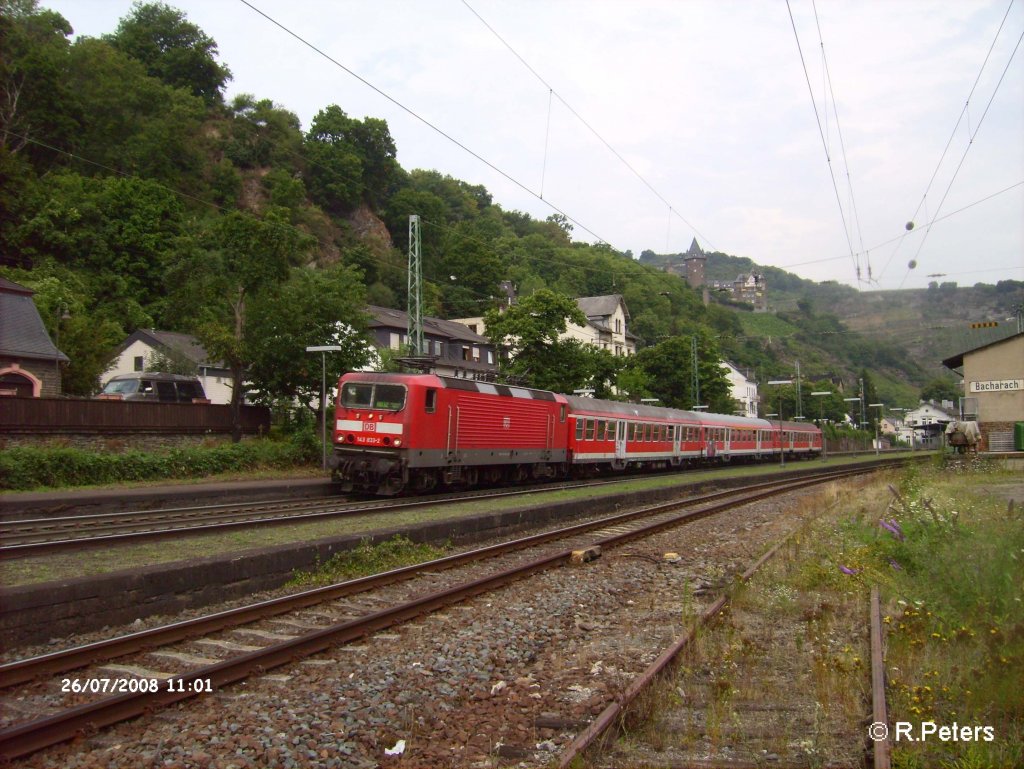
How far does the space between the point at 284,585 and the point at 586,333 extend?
7756cm

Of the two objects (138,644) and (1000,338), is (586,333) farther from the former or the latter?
(138,644)

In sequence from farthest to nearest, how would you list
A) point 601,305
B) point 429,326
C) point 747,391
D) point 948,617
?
point 747,391 → point 601,305 → point 429,326 → point 948,617

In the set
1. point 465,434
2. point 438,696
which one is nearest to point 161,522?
point 465,434

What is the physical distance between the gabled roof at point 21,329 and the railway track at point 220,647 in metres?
25.4

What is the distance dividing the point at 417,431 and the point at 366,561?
28.8 ft

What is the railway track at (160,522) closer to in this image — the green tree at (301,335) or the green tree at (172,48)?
the green tree at (301,335)

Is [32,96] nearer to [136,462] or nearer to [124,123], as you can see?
[124,123]

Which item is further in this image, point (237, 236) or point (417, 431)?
point (237, 236)

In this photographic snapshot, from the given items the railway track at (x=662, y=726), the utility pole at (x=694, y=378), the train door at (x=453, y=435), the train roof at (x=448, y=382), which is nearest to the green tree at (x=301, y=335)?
the train roof at (x=448, y=382)

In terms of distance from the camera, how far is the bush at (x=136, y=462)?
20.0 metres

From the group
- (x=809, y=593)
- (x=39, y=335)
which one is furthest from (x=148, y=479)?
(x=809, y=593)

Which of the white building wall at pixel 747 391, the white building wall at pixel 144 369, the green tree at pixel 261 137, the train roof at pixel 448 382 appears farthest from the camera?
the white building wall at pixel 747 391

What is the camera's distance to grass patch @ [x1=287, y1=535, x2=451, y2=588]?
411 inches

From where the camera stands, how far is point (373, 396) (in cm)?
2048
